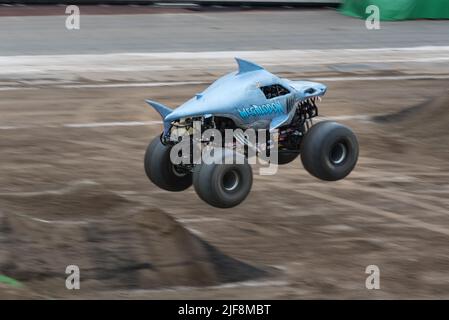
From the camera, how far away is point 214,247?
11234 millimetres

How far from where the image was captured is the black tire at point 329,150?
12492mm

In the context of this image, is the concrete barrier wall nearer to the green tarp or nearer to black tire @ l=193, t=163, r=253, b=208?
the green tarp

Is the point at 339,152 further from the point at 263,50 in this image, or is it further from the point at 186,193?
the point at 263,50

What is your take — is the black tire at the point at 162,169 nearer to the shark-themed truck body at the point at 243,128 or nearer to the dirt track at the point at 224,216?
the shark-themed truck body at the point at 243,128

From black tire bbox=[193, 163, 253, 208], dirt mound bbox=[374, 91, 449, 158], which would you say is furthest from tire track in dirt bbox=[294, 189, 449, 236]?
dirt mound bbox=[374, 91, 449, 158]

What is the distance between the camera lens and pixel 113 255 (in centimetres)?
1051

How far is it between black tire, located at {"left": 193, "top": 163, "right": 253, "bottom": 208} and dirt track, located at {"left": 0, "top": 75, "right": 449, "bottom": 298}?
482 mm

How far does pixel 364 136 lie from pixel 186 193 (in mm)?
4575

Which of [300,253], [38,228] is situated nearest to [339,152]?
[300,253]

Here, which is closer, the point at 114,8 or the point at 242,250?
the point at 242,250

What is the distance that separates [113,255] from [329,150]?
3451 mm

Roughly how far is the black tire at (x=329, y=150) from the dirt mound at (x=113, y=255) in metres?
2.19

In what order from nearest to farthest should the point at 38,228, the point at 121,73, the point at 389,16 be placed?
the point at 38,228
the point at 121,73
the point at 389,16

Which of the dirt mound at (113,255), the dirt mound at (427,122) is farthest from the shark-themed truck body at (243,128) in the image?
the dirt mound at (427,122)
